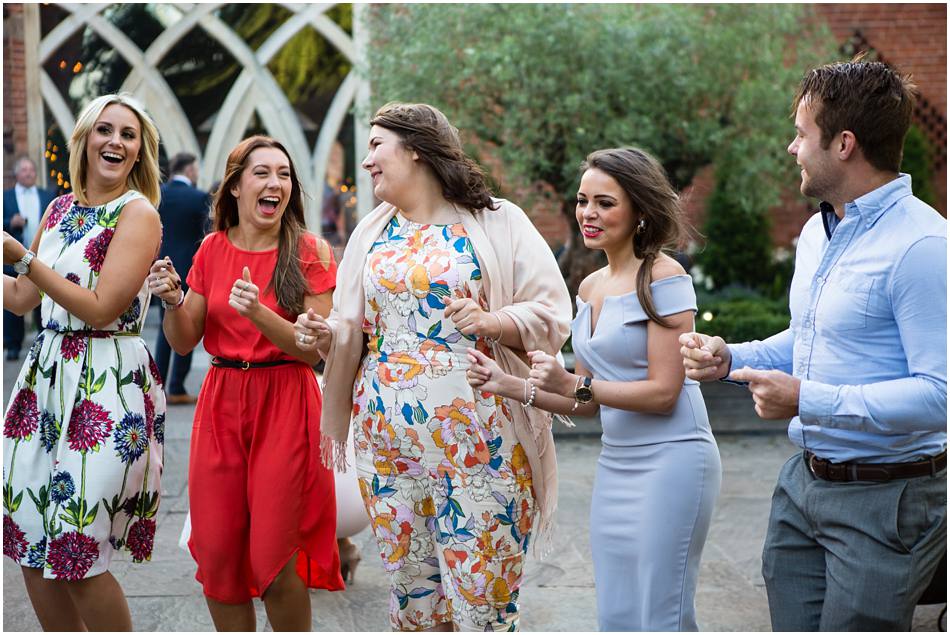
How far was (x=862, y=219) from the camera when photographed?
2414 mm

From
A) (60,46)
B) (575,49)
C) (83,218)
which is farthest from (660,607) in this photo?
(60,46)

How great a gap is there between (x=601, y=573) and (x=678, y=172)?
7081 mm

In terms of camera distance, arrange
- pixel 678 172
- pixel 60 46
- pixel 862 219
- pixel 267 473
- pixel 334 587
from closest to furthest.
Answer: pixel 862 219 < pixel 267 473 < pixel 334 587 < pixel 678 172 < pixel 60 46

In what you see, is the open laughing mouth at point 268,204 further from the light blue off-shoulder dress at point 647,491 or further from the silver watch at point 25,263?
the light blue off-shoulder dress at point 647,491

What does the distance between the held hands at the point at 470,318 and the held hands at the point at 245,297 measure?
2.12 ft

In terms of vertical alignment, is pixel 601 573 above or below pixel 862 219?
below

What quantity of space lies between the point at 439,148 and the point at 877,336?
140 centimetres

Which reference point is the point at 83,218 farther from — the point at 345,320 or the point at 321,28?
the point at 321,28

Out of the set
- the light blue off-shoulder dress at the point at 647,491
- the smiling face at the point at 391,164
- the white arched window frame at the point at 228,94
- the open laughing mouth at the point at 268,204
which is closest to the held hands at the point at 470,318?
the light blue off-shoulder dress at the point at 647,491

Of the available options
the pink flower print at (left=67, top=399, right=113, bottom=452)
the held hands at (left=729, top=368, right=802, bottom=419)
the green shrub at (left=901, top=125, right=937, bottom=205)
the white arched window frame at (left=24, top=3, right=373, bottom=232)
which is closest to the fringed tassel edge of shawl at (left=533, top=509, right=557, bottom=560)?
the held hands at (left=729, top=368, right=802, bottom=419)

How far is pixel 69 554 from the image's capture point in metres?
3.30

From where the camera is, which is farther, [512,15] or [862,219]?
[512,15]

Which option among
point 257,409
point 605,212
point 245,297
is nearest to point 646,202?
point 605,212

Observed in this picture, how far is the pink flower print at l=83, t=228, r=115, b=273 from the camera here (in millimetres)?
3408
